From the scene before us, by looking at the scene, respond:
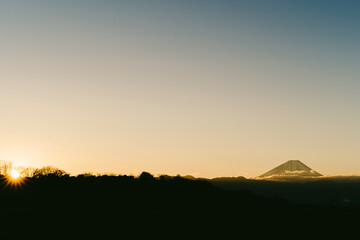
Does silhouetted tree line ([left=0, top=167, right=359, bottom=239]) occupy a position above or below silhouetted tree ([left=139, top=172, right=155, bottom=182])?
below

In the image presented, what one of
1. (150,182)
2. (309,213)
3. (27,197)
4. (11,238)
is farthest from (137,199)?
(309,213)

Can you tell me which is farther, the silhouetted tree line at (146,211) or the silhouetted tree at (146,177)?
the silhouetted tree at (146,177)

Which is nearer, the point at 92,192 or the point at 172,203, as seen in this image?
the point at 92,192

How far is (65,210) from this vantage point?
76812 mm

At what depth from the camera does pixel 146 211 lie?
302ft

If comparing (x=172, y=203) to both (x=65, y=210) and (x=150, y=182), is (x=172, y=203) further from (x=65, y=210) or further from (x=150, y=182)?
(x=65, y=210)

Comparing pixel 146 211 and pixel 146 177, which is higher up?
pixel 146 177

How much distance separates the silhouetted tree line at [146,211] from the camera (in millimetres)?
72000

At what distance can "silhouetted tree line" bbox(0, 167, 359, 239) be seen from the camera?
72000 mm

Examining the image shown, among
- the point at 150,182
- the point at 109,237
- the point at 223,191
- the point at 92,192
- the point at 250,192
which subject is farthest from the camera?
the point at 250,192

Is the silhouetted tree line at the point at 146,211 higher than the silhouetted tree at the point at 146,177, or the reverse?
the silhouetted tree at the point at 146,177

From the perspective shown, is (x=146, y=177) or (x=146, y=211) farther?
(x=146, y=177)

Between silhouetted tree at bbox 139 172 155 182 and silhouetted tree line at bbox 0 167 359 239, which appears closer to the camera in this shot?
silhouetted tree line at bbox 0 167 359 239

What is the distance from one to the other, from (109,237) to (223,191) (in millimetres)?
82957
